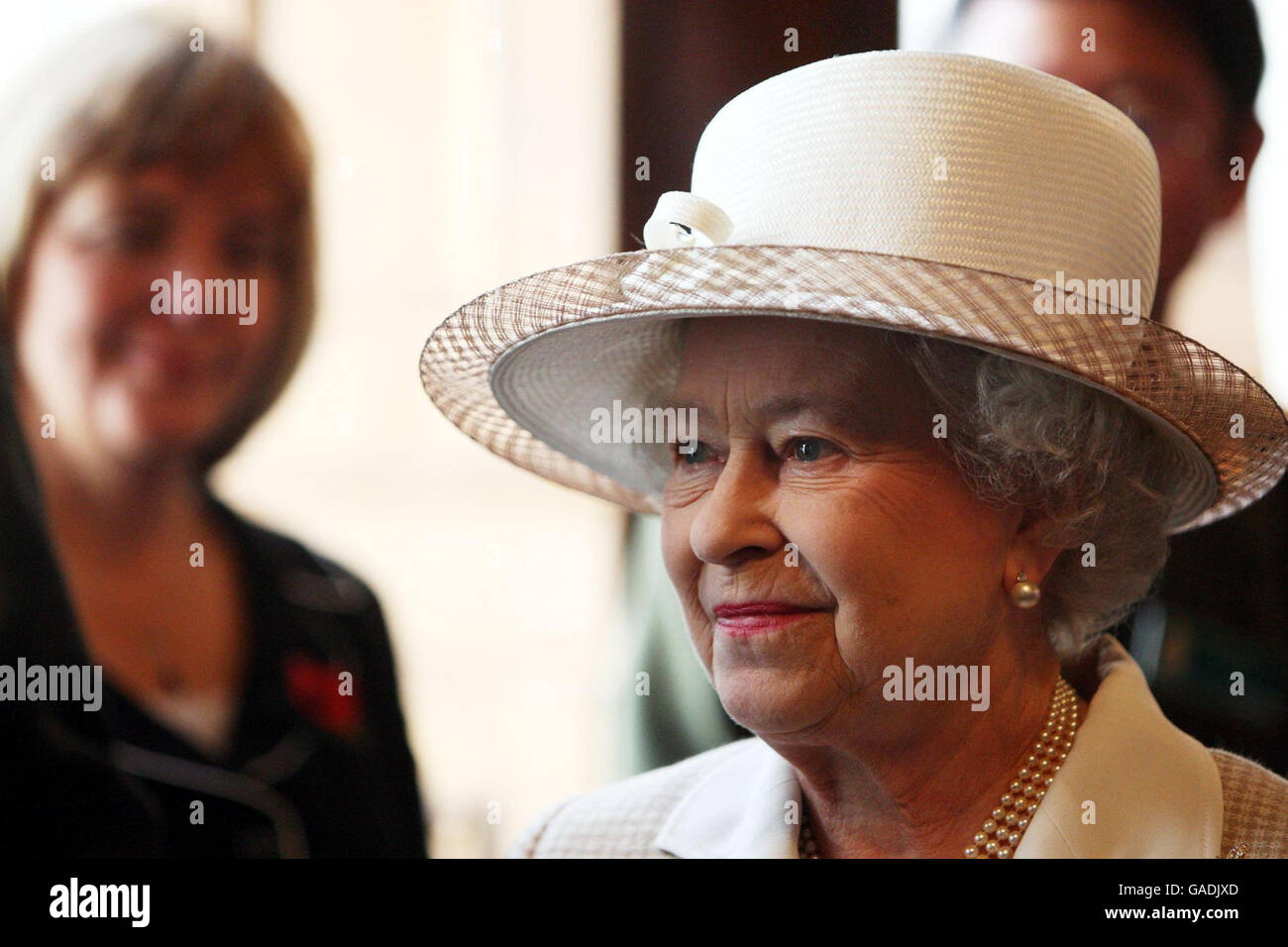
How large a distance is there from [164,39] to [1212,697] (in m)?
1.89

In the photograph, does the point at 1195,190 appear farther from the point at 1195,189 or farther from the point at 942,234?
the point at 942,234

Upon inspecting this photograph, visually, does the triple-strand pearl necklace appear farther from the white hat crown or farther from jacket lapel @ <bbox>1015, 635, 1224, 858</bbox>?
the white hat crown

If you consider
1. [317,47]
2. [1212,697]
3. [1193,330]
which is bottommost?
[1212,697]

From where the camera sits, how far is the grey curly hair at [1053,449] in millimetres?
1189

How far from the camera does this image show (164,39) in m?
2.02

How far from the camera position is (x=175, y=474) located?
200 cm

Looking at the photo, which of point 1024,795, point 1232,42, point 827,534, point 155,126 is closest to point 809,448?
point 827,534

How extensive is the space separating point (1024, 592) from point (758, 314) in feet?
1.25

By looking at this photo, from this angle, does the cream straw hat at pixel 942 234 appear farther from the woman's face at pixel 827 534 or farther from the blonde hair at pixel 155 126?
the blonde hair at pixel 155 126

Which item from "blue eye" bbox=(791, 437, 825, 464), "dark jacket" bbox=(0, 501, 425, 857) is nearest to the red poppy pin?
"dark jacket" bbox=(0, 501, 425, 857)

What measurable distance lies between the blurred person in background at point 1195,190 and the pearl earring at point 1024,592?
0.63 meters
